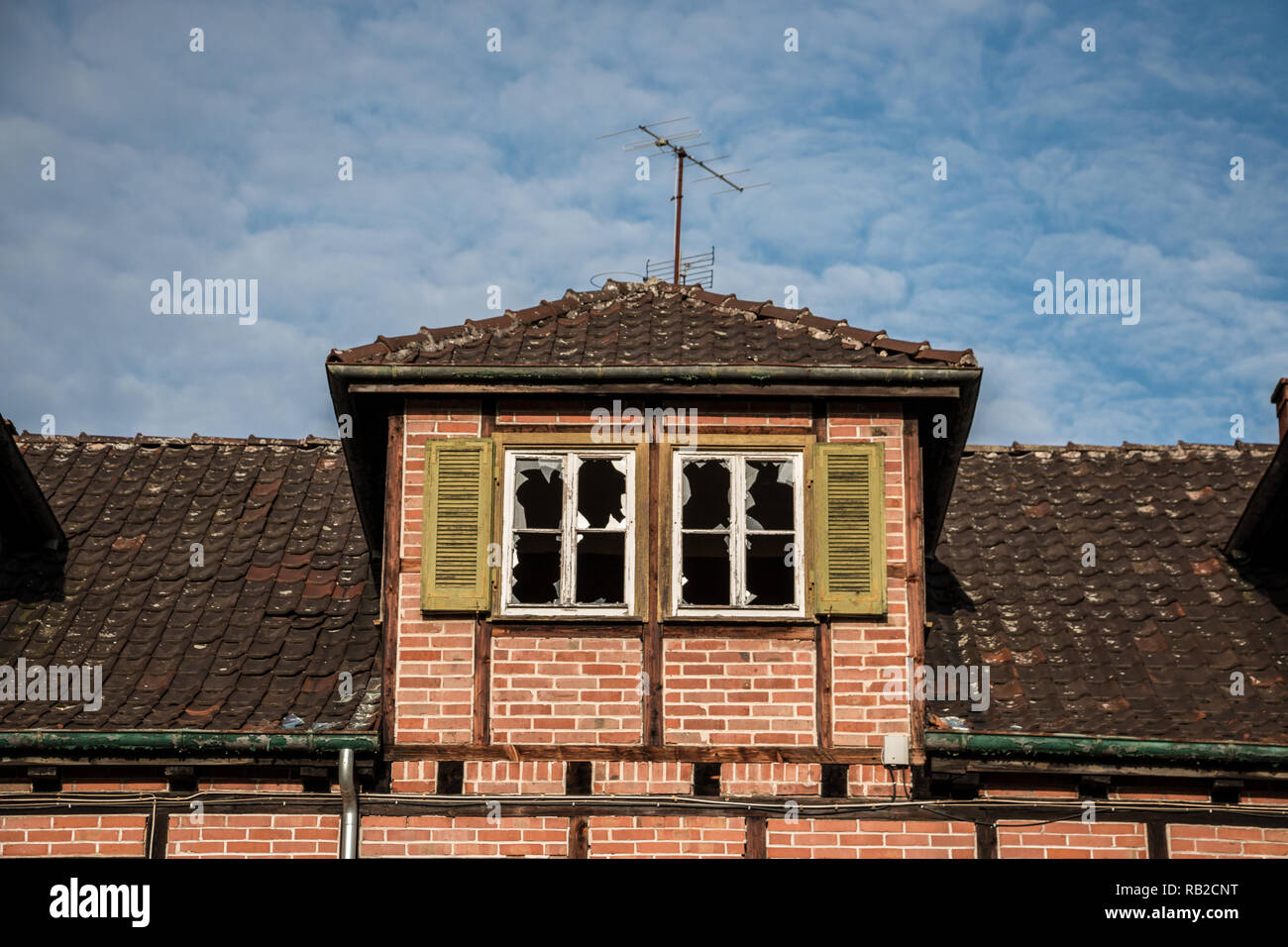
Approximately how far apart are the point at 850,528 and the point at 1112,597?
2847 millimetres

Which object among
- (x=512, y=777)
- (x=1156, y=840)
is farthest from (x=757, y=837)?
(x=1156, y=840)

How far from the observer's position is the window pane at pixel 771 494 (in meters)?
12.0

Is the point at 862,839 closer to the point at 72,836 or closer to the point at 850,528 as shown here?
the point at 850,528

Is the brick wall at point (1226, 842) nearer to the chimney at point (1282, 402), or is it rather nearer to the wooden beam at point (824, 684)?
the wooden beam at point (824, 684)

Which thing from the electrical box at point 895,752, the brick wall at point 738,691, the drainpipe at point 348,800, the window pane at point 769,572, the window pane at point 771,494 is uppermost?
the window pane at point 771,494

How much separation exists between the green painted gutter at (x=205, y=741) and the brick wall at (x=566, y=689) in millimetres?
985

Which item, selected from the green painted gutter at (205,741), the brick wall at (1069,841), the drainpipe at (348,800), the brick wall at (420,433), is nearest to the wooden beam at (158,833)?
the green painted gutter at (205,741)

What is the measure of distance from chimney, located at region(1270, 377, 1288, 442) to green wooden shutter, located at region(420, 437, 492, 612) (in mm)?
7686

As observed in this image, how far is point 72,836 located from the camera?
11070 millimetres

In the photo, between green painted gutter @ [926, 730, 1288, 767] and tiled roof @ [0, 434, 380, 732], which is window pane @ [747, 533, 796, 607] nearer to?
green painted gutter @ [926, 730, 1288, 767]

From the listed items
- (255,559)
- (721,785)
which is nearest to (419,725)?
(721,785)

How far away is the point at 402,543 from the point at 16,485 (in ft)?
11.9
